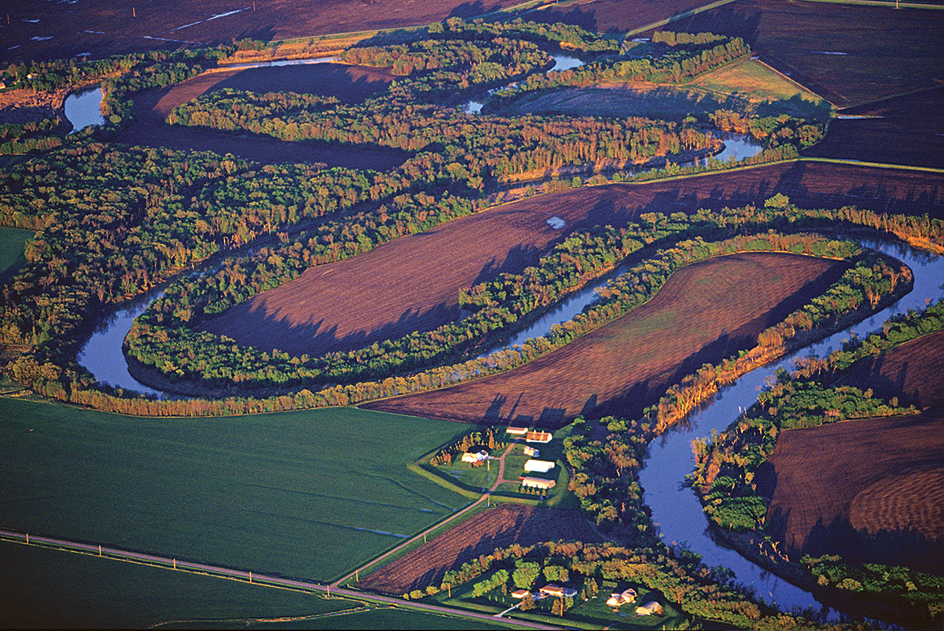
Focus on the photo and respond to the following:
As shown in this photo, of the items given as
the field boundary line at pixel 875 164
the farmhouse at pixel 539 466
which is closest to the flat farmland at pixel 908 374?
the farmhouse at pixel 539 466

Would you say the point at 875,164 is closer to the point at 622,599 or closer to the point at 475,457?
the point at 475,457

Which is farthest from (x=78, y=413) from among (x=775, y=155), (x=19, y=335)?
(x=775, y=155)

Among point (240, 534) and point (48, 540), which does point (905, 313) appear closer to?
point (240, 534)

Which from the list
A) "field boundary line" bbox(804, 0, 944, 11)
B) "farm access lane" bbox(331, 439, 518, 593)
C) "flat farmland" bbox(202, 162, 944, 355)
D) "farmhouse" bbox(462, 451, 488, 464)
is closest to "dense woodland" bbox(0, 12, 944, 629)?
"flat farmland" bbox(202, 162, 944, 355)

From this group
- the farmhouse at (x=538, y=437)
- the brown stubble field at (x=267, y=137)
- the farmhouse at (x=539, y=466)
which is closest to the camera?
the farmhouse at (x=539, y=466)

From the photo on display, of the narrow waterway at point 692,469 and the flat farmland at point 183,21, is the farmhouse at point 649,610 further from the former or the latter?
the flat farmland at point 183,21

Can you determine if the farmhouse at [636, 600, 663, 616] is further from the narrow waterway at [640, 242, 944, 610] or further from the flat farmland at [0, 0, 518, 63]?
the flat farmland at [0, 0, 518, 63]
